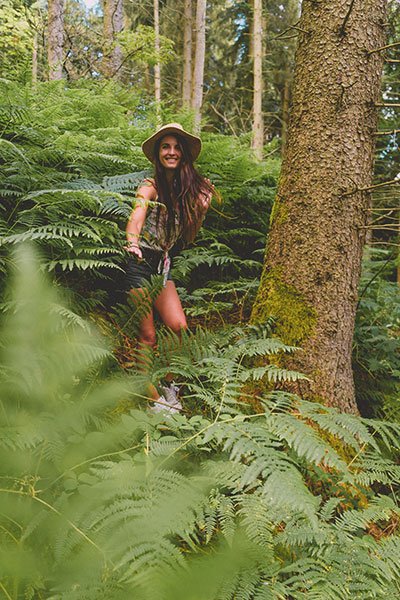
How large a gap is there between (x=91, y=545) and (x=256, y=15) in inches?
561

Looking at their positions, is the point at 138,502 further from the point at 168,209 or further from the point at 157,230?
the point at 168,209

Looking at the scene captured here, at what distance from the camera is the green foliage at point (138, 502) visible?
3.18 feet

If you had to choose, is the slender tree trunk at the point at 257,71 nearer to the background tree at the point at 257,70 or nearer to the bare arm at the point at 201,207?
the background tree at the point at 257,70

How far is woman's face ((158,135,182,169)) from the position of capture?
2.95m

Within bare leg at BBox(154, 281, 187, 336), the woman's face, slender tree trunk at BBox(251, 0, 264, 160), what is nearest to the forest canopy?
bare leg at BBox(154, 281, 187, 336)

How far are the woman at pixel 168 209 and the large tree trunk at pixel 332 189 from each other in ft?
2.87

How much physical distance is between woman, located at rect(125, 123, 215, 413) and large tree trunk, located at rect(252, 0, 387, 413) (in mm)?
875

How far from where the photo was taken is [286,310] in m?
2.54

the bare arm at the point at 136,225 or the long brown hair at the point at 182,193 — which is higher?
the long brown hair at the point at 182,193

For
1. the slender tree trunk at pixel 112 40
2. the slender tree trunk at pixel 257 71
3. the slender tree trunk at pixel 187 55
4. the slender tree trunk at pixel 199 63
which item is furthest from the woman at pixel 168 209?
the slender tree trunk at pixel 187 55

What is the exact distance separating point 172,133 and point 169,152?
0.16m

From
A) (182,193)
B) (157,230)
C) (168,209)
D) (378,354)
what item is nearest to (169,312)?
(157,230)

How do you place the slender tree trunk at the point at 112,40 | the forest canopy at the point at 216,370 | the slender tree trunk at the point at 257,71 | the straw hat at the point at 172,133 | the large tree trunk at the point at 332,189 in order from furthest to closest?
1. the slender tree trunk at the point at 257,71
2. the slender tree trunk at the point at 112,40
3. the straw hat at the point at 172,133
4. the large tree trunk at the point at 332,189
5. the forest canopy at the point at 216,370

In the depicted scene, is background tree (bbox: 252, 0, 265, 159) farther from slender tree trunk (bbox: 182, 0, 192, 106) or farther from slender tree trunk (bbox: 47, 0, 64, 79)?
slender tree trunk (bbox: 47, 0, 64, 79)
